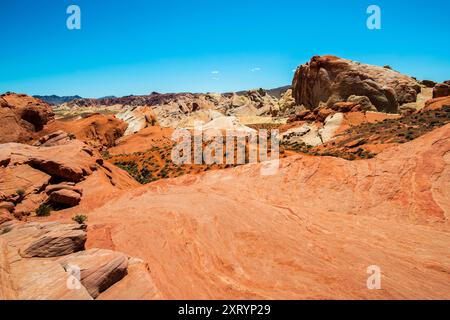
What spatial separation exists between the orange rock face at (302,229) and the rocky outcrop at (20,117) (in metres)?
27.7

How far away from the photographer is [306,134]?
4988cm

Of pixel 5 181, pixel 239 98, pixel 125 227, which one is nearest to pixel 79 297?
pixel 125 227

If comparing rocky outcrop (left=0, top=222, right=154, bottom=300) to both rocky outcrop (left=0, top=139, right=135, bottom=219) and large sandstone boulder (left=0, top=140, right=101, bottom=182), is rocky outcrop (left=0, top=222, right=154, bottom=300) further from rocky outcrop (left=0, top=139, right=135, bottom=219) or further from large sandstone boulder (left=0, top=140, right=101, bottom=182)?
large sandstone boulder (left=0, top=140, right=101, bottom=182)

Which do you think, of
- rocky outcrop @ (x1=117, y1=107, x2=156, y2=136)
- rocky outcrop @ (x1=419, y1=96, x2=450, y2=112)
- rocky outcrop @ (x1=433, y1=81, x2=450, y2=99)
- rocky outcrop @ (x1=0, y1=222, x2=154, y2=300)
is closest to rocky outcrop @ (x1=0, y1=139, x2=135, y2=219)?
rocky outcrop @ (x1=0, y1=222, x2=154, y2=300)

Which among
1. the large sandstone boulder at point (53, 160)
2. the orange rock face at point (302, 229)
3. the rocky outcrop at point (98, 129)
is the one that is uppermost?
the rocky outcrop at point (98, 129)

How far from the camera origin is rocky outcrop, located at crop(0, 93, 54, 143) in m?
36.0

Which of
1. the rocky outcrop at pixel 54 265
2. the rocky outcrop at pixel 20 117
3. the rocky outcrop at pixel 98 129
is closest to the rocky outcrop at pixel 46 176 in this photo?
the rocky outcrop at pixel 54 265

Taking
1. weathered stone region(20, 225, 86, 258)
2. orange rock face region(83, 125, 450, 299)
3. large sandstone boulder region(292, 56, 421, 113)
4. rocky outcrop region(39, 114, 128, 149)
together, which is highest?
large sandstone boulder region(292, 56, 421, 113)

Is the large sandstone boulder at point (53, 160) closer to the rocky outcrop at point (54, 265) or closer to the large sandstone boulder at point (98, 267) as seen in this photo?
the rocky outcrop at point (54, 265)

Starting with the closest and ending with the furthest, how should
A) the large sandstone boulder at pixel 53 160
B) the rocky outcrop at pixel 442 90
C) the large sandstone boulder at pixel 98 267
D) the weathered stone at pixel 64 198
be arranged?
the large sandstone boulder at pixel 98 267 → the weathered stone at pixel 64 198 → the large sandstone boulder at pixel 53 160 → the rocky outcrop at pixel 442 90

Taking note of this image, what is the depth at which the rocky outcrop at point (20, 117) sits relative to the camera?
3600cm

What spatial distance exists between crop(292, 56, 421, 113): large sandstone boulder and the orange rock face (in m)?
52.5

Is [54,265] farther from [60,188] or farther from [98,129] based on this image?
[98,129]
